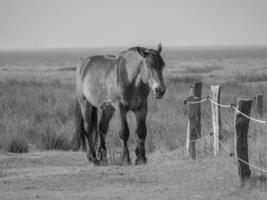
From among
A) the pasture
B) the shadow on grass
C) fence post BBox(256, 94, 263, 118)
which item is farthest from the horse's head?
fence post BBox(256, 94, 263, 118)

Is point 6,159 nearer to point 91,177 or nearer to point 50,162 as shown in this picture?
point 50,162

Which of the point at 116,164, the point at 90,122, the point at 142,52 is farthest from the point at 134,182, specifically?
the point at 90,122

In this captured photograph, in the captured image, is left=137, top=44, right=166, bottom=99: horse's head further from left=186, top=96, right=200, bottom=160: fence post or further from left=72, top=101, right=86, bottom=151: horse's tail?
left=72, top=101, right=86, bottom=151: horse's tail

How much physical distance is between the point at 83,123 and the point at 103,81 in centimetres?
155

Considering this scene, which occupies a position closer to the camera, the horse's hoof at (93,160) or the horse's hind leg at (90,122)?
the horse's hoof at (93,160)

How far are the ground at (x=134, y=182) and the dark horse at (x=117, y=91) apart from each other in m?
0.88

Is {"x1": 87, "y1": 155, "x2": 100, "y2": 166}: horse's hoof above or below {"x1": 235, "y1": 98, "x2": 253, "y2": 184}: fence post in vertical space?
below

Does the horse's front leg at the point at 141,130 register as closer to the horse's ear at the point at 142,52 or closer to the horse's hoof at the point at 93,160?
the horse's ear at the point at 142,52

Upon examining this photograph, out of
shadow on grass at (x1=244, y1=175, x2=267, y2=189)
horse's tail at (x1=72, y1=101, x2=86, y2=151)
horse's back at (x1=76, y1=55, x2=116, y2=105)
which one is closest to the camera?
shadow on grass at (x1=244, y1=175, x2=267, y2=189)

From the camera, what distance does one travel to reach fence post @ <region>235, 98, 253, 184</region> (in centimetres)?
920

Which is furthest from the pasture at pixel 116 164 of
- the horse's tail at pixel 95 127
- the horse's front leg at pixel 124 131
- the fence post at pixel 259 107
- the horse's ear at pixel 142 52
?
the horse's ear at pixel 142 52

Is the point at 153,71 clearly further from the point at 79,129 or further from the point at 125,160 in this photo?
the point at 79,129

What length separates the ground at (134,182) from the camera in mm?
9125

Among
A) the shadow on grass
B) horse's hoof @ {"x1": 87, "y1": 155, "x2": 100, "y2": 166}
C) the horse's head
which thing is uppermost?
the horse's head
